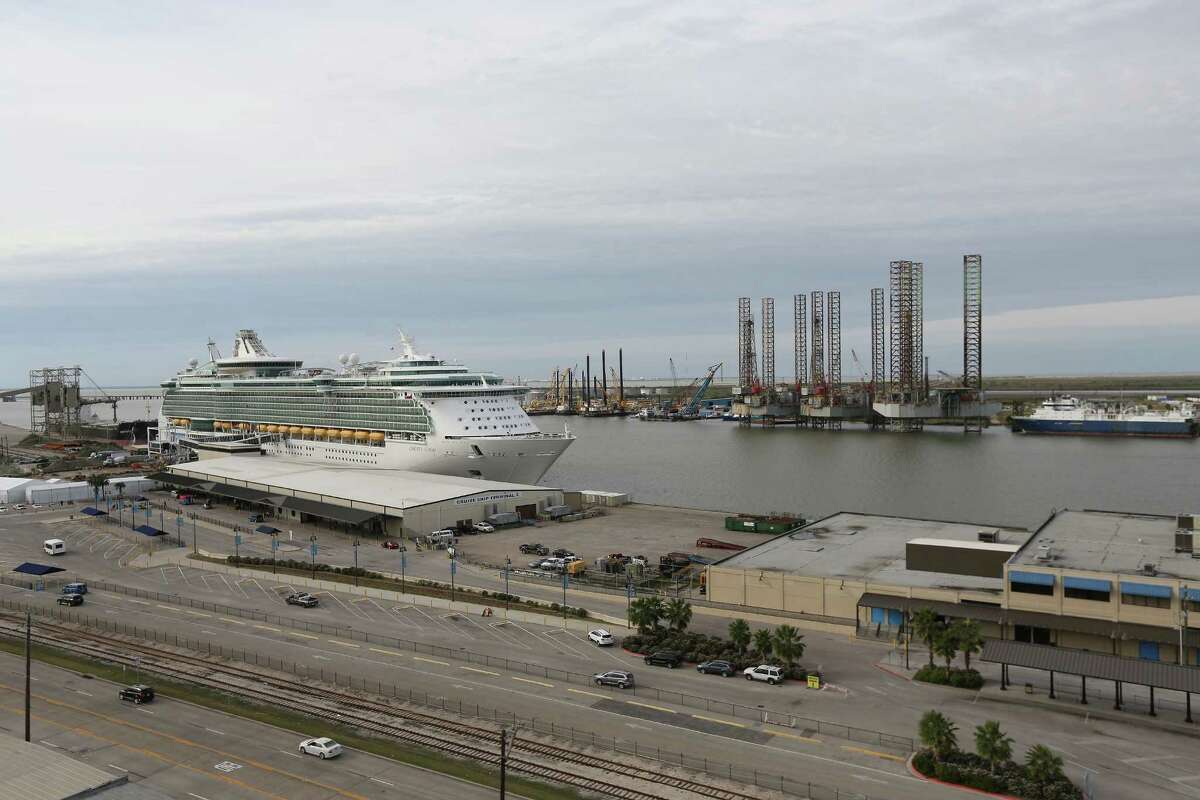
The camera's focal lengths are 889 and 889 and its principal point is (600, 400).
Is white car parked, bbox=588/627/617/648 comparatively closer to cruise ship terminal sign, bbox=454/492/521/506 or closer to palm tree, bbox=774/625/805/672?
palm tree, bbox=774/625/805/672

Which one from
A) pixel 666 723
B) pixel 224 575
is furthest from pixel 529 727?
pixel 224 575

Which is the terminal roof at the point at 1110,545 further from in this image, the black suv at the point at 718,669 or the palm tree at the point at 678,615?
the palm tree at the point at 678,615

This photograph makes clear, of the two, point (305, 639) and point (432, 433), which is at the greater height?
point (432, 433)

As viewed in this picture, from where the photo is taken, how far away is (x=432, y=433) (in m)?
58.4

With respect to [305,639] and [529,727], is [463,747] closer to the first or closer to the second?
[529,727]

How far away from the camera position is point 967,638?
23469 millimetres

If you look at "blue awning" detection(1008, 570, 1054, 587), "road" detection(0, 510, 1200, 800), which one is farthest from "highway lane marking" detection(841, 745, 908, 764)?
"blue awning" detection(1008, 570, 1054, 587)

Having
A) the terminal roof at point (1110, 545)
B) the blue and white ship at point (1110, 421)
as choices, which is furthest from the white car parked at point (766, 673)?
the blue and white ship at point (1110, 421)

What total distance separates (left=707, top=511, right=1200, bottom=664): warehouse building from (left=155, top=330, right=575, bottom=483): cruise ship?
26.6 m

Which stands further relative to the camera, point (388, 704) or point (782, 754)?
point (388, 704)

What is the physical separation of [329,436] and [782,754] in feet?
176

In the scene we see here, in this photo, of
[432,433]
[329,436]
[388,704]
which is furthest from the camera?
[329,436]

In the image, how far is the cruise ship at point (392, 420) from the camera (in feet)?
192

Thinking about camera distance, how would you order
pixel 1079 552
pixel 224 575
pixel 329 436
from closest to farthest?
pixel 1079 552
pixel 224 575
pixel 329 436
